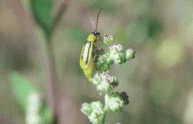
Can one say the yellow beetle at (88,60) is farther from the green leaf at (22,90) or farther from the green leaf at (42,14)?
the green leaf at (22,90)

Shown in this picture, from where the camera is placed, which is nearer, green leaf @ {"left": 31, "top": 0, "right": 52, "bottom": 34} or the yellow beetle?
the yellow beetle

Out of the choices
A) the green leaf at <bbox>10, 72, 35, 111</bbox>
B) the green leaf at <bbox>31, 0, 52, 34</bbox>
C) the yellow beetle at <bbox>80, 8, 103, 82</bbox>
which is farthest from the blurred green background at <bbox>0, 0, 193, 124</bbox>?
the yellow beetle at <bbox>80, 8, 103, 82</bbox>

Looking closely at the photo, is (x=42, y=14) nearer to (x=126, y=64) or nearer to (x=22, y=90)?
(x=22, y=90)

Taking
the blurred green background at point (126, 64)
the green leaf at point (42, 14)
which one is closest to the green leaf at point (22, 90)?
the green leaf at point (42, 14)

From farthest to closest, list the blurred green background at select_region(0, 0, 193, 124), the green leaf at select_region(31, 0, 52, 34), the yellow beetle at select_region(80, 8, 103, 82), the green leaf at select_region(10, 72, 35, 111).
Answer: the blurred green background at select_region(0, 0, 193, 124) < the green leaf at select_region(10, 72, 35, 111) < the green leaf at select_region(31, 0, 52, 34) < the yellow beetle at select_region(80, 8, 103, 82)

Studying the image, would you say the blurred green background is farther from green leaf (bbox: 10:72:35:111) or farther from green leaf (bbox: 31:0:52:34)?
green leaf (bbox: 31:0:52:34)

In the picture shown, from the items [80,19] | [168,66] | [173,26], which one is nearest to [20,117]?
[80,19]

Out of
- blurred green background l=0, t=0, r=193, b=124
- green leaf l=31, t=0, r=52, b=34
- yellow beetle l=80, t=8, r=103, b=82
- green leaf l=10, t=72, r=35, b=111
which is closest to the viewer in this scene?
yellow beetle l=80, t=8, r=103, b=82
